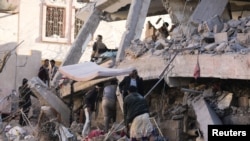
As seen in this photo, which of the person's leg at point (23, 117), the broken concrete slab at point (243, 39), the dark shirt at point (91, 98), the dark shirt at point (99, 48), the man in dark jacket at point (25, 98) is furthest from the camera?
the dark shirt at point (99, 48)

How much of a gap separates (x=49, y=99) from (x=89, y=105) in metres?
2.11

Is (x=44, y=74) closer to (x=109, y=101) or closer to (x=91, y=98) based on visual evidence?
(x=91, y=98)

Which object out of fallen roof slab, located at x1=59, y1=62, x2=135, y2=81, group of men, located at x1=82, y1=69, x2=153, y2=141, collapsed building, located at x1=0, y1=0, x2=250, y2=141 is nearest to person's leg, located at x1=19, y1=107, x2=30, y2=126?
collapsed building, located at x1=0, y1=0, x2=250, y2=141

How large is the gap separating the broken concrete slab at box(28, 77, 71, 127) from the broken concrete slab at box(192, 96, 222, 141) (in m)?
4.81

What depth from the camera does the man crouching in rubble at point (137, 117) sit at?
11.5m

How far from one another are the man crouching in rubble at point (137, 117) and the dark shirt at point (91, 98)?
4305 mm

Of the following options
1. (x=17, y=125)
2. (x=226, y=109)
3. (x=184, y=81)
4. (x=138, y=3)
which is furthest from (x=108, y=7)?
(x=226, y=109)

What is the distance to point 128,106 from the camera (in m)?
11.6

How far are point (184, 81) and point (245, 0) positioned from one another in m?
7.74

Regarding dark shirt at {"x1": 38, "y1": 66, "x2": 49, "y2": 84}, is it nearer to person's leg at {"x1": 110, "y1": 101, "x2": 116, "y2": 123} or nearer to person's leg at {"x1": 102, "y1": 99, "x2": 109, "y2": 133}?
person's leg at {"x1": 110, "y1": 101, "x2": 116, "y2": 123}

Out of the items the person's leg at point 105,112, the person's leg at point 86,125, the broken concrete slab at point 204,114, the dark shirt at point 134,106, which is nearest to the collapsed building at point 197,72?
the broken concrete slab at point 204,114

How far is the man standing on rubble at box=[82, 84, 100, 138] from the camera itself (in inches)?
612

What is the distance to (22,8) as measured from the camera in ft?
85.3

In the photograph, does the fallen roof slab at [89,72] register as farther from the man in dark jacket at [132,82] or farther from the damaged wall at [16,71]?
the damaged wall at [16,71]
